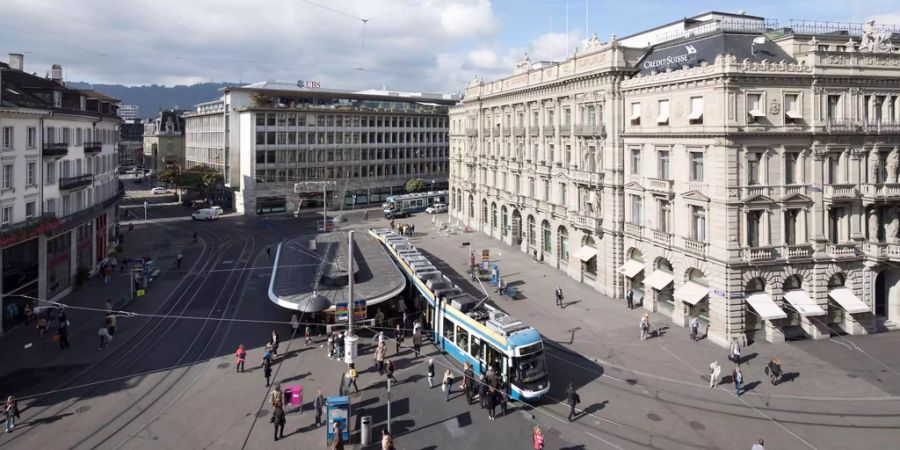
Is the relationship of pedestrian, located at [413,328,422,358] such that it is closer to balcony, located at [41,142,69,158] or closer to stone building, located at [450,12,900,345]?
stone building, located at [450,12,900,345]

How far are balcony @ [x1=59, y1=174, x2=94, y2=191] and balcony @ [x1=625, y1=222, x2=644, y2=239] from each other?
49.5 meters

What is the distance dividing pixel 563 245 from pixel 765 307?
83.5ft

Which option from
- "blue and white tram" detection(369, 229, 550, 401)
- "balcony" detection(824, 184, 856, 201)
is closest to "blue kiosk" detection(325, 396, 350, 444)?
"blue and white tram" detection(369, 229, 550, 401)

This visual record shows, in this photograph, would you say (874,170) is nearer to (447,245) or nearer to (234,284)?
(447,245)

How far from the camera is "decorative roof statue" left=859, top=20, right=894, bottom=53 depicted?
142ft

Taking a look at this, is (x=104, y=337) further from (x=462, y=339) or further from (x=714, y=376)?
(x=714, y=376)

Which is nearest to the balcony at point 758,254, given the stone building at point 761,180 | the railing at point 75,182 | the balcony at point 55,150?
the stone building at point 761,180

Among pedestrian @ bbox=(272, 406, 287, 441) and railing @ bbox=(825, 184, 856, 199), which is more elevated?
railing @ bbox=(825, 184, 856, 199)

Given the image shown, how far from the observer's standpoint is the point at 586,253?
55.0 metres

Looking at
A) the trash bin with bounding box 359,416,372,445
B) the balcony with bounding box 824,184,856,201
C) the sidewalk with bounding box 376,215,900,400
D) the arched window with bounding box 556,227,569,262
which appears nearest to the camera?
the trash bin with bounding box 359,416,372,445

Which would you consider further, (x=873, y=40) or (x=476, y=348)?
(x=873, y=40)

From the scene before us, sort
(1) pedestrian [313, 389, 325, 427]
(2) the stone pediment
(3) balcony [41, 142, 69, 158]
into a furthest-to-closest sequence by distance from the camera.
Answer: (3) balcony [41, 142, 69, 158] < (2) the stone pediment < (1) pedestrian [313, 389, 325, 427]

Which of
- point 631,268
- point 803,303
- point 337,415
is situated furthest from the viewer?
point 631,268

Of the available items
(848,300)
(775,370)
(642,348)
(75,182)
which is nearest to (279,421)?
(642,348)
